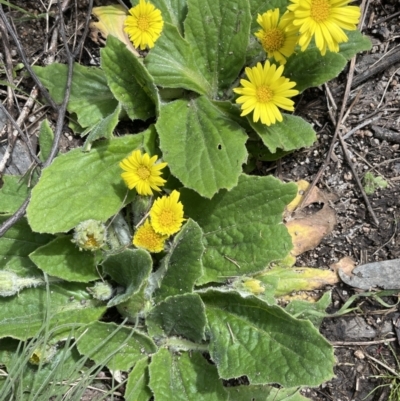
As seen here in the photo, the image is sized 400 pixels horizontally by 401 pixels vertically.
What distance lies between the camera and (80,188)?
279 cm

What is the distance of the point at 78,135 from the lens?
3223mm

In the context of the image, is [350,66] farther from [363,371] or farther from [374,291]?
[363,371]

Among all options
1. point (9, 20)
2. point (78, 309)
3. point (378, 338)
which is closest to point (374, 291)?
point (378, 338)

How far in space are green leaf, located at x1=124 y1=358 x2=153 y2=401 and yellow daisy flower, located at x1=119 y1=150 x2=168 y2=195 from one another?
93 centimetres

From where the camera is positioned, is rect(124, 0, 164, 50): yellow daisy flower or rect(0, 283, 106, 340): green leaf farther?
rect(0, 283, 106, 340): green leaf

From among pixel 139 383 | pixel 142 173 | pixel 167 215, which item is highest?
pixel 142 173

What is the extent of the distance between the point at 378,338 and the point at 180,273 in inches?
50.8

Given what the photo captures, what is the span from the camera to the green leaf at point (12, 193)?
295 centimetres

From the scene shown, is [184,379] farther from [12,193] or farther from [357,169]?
[357,169]

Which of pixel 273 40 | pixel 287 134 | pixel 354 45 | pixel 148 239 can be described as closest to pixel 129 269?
pixel 148 239

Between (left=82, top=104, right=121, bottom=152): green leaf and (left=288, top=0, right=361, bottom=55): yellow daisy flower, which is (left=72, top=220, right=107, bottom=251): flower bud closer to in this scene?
(left=82, top=104, right=121, bottom=152): green leaf

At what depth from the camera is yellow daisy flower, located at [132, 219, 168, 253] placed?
8.78 feet

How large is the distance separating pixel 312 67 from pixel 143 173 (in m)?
1.07

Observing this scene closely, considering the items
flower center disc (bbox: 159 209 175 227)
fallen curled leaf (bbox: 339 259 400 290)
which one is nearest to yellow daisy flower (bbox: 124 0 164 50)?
flower center disc (bbox: 159 209 175 227)
